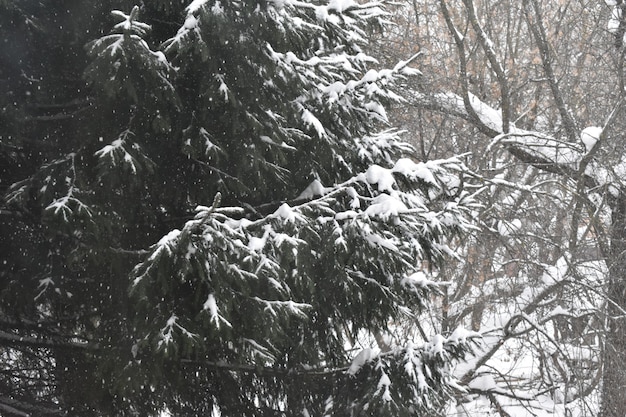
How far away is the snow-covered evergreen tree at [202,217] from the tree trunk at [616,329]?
12.3 ft

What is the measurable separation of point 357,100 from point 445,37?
34.8 feet

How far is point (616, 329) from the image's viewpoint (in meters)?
7.95

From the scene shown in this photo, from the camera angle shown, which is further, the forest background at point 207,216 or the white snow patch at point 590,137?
the white snow patch at point 590,137

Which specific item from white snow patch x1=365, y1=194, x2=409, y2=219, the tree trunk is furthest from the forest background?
the tree trunk

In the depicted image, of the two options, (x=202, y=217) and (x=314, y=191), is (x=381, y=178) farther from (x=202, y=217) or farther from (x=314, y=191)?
(x=202, y=217)

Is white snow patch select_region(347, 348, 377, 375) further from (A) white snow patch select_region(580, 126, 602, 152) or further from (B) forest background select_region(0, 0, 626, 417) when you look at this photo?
(A) white snow patch select_region(580, 126, 602, 152)

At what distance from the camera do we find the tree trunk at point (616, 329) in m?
7.38

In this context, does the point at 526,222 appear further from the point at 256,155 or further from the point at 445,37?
the point at 256,155

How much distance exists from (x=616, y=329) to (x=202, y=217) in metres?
6.50

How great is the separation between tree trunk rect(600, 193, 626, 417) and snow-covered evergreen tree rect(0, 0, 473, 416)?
3754 millimetres

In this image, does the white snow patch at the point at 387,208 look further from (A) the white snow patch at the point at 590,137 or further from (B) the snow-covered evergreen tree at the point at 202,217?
(A) the white snow patch at the point at 590,137

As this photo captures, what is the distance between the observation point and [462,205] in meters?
5.03

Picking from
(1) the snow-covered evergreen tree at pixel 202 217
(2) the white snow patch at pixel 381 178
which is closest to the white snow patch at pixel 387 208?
(1) the snow-covered evergreen tree at pixel 202 217

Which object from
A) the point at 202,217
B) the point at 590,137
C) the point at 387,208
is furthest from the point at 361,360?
the point at 590,137
